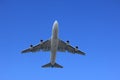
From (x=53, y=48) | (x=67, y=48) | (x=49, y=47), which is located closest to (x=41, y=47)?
(x=49, y=47)

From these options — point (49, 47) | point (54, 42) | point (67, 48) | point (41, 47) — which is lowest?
point (54, 42)

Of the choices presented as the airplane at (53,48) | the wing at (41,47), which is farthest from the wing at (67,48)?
the wing at (41,47)

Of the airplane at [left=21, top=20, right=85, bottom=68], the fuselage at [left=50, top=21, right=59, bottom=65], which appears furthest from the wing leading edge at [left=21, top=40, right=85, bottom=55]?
the fuselage at [left=50, top=21, right=59, bottom=65]

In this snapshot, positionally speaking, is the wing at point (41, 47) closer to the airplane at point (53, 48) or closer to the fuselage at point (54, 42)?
the airplane at point (53, 48)

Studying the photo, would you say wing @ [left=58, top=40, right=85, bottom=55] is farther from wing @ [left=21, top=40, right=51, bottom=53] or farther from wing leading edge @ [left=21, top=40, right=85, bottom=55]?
wing @ [left=21, top=40, right=51, bottom=53]

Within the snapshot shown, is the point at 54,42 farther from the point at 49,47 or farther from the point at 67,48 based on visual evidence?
the point at 67,48

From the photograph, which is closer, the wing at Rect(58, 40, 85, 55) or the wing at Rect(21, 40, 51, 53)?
the wing at Rect(21, 40, 51, 53)

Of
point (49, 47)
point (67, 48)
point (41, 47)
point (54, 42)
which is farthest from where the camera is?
point (67, 48)

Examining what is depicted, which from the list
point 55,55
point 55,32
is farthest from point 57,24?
point 55,55

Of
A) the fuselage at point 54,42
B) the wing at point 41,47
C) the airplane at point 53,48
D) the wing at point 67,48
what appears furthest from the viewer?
the wing at point 67,48

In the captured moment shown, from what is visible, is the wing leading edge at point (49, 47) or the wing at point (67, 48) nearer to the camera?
the wing leading edge at point (49, 47)

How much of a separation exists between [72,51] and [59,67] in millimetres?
7393

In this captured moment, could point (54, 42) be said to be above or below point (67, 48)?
below

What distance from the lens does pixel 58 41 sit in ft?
510
